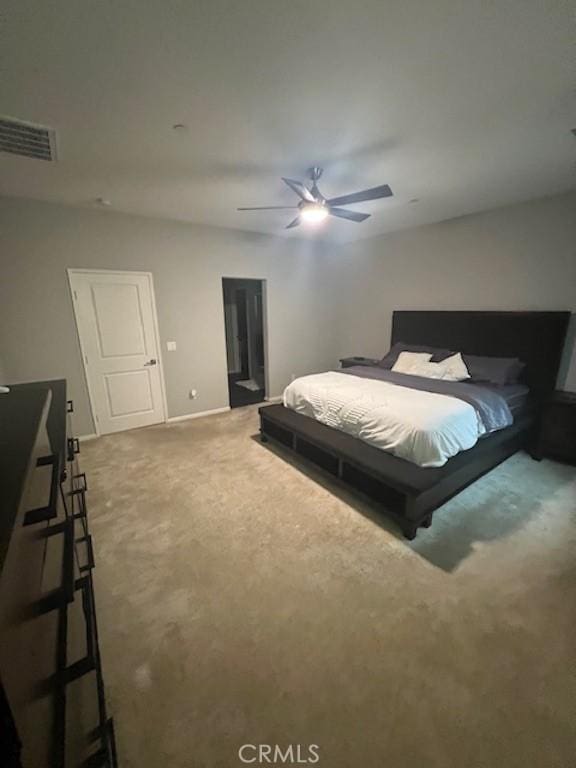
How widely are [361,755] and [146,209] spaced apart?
453cm

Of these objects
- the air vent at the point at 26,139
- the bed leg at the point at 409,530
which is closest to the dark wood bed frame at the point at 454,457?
the bed leg at the point at 409,530

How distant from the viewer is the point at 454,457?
8.09 ft

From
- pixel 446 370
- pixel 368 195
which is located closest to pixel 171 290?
pixel 368 195

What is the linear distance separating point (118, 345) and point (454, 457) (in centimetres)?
384

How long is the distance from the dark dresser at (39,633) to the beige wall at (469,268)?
438 cm

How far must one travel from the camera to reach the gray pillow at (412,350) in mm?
3939

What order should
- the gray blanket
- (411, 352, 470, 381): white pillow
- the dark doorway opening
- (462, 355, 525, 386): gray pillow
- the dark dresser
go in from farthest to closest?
the dark doorway opening → (411, 352, 470, 381): white pillow → (462, 355, 525, 386): gray pillow → the gray blanket → the dark dresser

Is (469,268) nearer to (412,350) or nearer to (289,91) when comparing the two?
(412,350)

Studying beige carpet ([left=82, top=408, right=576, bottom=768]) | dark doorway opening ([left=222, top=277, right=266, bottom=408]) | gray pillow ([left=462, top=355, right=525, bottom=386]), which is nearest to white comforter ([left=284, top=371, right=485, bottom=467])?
beige carpet ([left=82, top=408, right=576, bottom=768])

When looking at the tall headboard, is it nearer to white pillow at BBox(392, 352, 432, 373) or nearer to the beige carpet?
white pillow at BBox(392, 352, 432, 373)

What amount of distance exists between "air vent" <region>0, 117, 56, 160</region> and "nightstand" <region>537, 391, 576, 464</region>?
468 cm

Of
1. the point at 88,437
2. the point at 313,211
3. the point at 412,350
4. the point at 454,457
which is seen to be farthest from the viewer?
the point at 412,350

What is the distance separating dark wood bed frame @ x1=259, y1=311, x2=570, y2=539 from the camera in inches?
88.4

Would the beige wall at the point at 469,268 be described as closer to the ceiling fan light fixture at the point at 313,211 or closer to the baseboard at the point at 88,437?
the ceiling fan light fixture at the point at 313,211
